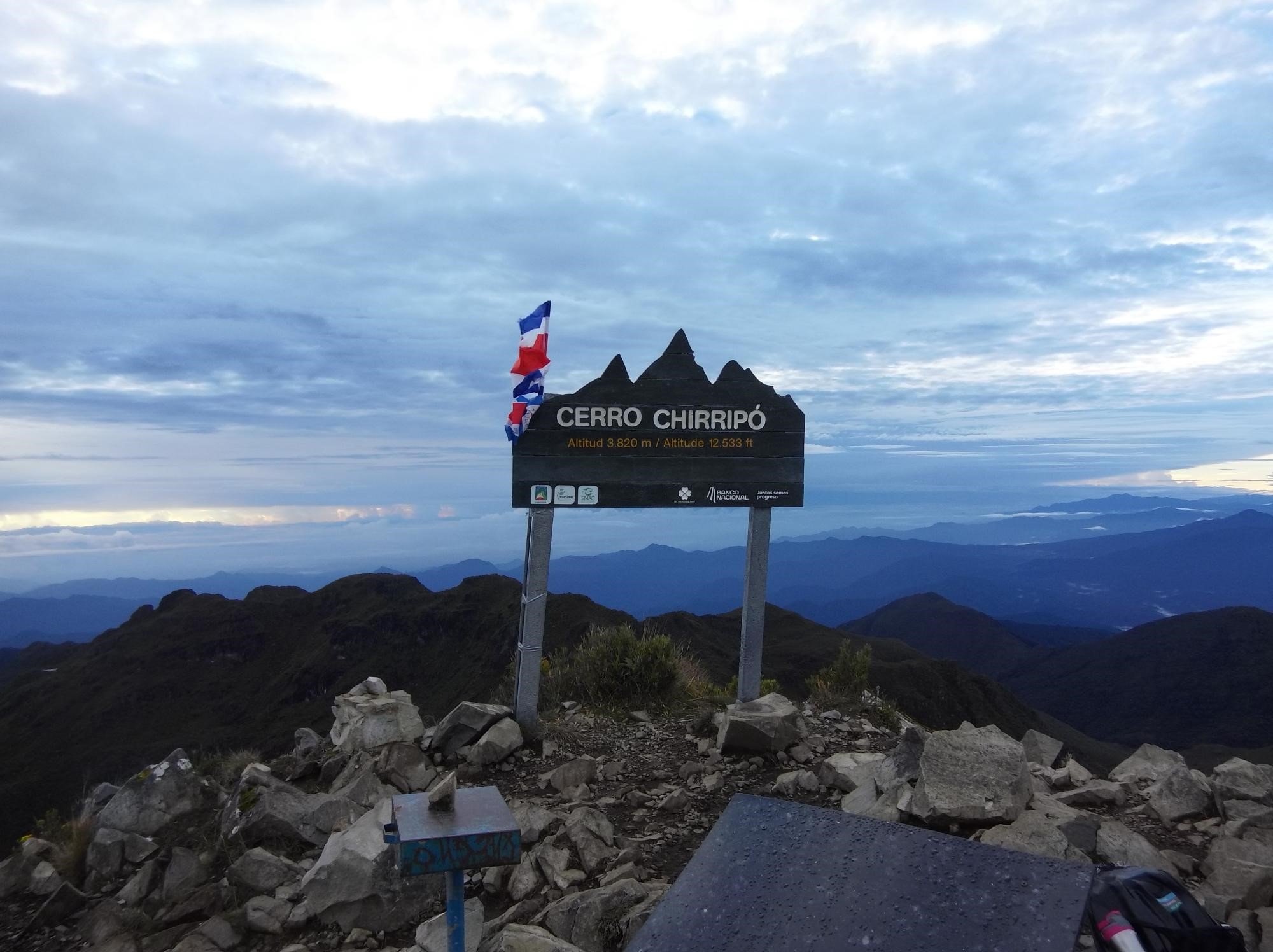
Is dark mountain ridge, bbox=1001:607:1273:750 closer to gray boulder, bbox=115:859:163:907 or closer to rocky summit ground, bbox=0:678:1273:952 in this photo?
rocky summit ground, bbox=0:678:1273:952

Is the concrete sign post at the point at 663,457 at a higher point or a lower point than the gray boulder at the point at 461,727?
higher

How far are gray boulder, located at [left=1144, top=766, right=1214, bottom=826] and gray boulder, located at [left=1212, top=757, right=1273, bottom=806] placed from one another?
0.12 meters

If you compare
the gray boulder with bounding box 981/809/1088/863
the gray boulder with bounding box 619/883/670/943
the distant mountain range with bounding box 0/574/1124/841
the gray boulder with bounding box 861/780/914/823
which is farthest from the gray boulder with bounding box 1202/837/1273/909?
the distant mountain range with bounding box 0/574/1124/841

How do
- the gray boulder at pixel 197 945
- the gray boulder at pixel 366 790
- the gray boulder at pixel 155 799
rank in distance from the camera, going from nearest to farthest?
the gray boulder at pixel 197 945, the gray boulder at pixel 366 790, the gray boulder at pixel 155 799

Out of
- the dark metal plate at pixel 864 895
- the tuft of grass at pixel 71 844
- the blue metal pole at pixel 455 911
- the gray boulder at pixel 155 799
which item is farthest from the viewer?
the gray boulder at pixel 155 799

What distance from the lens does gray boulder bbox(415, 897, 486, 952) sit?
18.7 feet

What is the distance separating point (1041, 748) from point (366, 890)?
25.1ft

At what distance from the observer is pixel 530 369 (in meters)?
9.68

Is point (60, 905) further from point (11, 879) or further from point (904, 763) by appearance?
point (904, 763)

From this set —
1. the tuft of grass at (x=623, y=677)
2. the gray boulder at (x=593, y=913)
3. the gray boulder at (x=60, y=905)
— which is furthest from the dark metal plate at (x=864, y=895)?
the tuft of grass at (x=623, y=677)

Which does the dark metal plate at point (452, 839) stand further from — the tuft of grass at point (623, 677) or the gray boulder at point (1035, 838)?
the tuft of grass at point (623, 677)

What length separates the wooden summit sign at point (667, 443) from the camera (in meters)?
9.78

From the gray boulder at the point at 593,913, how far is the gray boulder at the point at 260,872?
2698mm

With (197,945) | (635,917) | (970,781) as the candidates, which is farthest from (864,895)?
(197,945)
